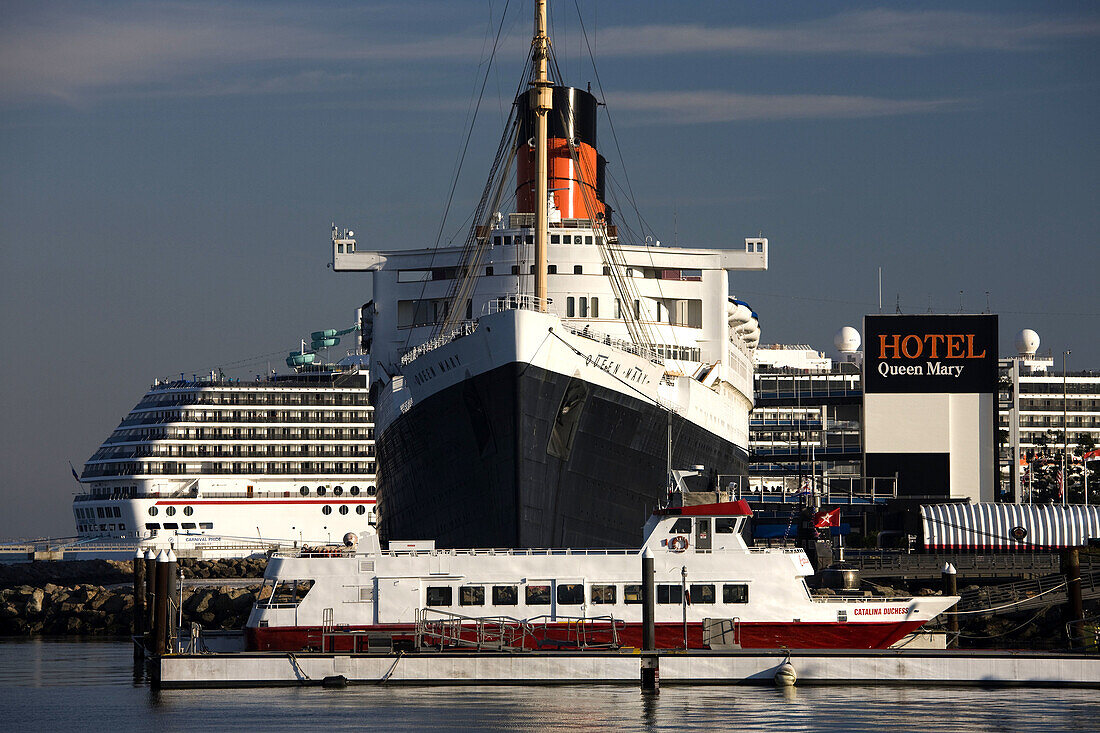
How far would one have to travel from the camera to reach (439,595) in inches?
1316

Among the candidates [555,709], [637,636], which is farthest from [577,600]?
[555,709]

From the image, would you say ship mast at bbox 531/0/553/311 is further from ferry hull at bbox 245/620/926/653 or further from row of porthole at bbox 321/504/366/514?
row of porthole at bbox 321/504/366/514

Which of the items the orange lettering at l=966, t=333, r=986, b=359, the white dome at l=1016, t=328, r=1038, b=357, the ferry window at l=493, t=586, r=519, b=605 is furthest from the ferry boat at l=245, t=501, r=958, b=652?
the white dome at l=1016, t=328, r=1038, b=357

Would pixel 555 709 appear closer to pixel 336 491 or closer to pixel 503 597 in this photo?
pixel 503 597

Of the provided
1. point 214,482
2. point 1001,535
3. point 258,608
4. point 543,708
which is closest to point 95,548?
point 214,482

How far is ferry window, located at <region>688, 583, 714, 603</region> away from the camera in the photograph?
110 feet

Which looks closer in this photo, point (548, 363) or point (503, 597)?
point (503, 597)

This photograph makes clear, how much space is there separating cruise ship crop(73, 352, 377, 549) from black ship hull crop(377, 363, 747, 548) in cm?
5354

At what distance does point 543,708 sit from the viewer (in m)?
28.6

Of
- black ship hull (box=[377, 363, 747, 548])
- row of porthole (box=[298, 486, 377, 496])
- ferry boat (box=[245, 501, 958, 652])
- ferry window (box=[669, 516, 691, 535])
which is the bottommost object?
ferry boat (box=[245, 501, 958, 652])

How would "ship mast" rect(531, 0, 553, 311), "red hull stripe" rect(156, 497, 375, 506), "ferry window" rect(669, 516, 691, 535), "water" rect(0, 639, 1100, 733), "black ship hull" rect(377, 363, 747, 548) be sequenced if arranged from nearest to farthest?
"water" rect(0, 639, 1100, 733), "ferry window" rect(669, 516, 691, 535), "black ship hull" rect(377, 363, 747, 548), "ship mast" rect(531, 0, 553, 311), "red hull stripe" rect(156, 497, 375, 506)

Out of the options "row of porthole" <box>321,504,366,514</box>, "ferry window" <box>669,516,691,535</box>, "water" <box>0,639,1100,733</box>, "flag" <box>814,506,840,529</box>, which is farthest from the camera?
"row of porthole" <box>321,504,366,514</box>

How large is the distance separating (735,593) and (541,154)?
16.5 meters

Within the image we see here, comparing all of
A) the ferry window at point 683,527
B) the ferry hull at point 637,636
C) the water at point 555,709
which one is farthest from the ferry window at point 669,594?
the water at point 555,709
